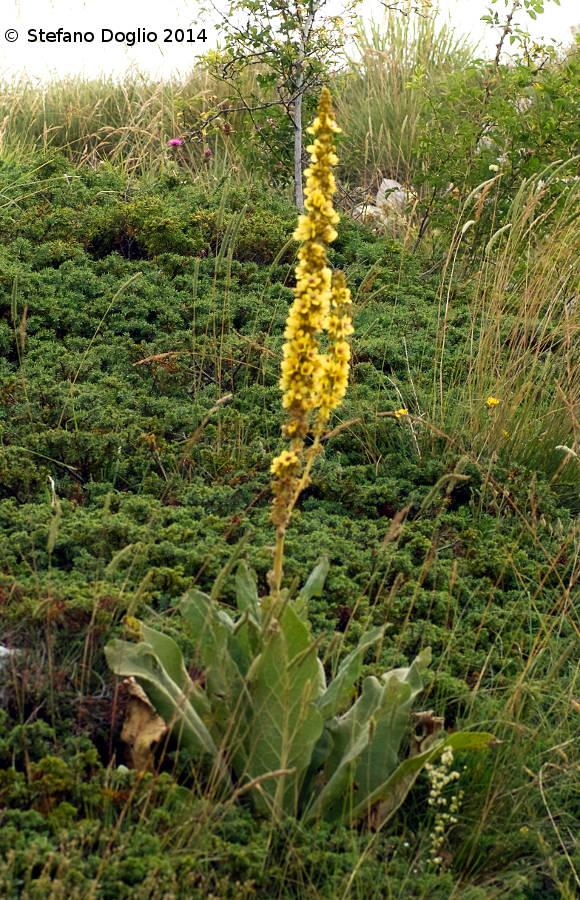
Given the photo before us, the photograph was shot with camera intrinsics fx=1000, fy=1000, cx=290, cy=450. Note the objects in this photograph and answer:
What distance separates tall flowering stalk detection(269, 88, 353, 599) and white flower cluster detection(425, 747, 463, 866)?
0.62 m

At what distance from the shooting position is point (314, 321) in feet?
7.95

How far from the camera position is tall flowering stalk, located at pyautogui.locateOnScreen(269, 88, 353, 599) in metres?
2.41

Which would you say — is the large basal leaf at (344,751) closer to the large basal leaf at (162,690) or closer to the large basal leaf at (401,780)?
the large basal leaf at (401,780)

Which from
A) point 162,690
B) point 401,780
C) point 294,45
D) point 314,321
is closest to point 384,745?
point 401,780

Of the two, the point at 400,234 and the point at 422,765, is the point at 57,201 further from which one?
the point at 422,765

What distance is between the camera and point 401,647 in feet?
10.9

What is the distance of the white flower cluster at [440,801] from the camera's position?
8.38ft

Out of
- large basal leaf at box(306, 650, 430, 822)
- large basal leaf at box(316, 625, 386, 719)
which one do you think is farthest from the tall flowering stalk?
large basal leaf at box(306, 650, 430, 822)

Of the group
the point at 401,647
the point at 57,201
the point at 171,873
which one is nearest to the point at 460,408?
the point at 401,647

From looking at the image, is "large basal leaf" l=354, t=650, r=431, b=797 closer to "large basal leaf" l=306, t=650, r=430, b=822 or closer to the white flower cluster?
"large basal leaf" l=306, t=650, r=430, b=822

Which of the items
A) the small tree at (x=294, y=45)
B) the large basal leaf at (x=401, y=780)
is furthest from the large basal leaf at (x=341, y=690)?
the small tree at (x=294, y=45)

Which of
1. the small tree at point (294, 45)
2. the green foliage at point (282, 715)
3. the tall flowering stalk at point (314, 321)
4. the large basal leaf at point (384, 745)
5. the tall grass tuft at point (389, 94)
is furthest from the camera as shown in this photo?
the tall grass tuft at point (389, 94)

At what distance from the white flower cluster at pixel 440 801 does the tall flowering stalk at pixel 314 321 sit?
615 mm

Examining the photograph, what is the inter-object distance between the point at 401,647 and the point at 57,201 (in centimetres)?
413
